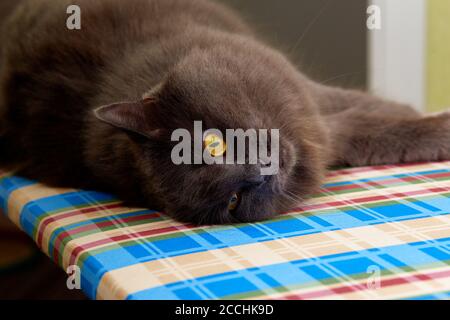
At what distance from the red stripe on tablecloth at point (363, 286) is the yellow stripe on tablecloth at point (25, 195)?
803 mm

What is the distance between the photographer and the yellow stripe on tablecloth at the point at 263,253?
3.35ft

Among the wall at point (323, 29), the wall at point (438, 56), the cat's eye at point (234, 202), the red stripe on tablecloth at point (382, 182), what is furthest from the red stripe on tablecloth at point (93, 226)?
the wall at point (438, 56)

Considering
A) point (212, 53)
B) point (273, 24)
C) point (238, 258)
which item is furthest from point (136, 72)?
point (273, 24)

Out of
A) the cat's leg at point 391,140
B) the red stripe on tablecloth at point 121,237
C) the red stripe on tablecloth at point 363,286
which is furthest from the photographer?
the cat's leg at point 391,140

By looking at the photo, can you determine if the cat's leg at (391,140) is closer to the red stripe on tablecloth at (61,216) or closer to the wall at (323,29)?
the red stripe on tablecloth at (61,216)

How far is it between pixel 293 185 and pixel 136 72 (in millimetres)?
459

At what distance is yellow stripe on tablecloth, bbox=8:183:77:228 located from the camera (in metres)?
1.51

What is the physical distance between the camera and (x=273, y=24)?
263cm

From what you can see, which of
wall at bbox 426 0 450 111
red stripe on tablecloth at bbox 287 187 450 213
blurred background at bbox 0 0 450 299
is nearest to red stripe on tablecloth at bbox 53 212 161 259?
red stripe on tablecloth at bbox 287 187 450 213

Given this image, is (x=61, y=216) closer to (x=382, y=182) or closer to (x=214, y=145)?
(x=214, y=145)

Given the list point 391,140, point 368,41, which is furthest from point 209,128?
point 368,41
